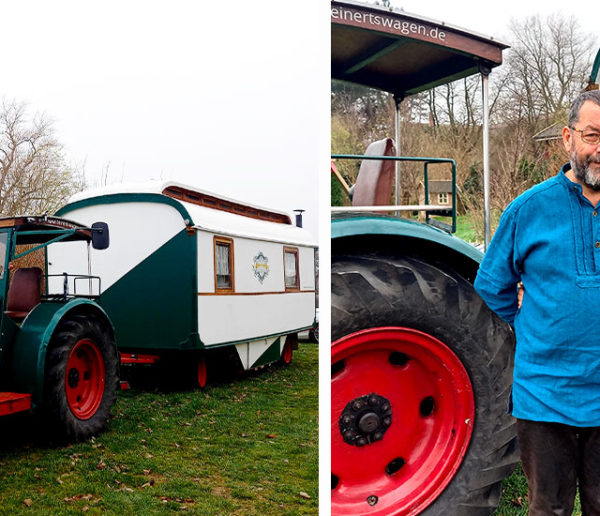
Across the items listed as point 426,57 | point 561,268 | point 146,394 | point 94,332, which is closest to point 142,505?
point 146,394

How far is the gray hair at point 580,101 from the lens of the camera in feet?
3.14

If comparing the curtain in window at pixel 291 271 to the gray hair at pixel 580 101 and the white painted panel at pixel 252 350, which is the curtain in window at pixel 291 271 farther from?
the gray hair at pixel 580 101

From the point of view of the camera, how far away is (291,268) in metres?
1.62

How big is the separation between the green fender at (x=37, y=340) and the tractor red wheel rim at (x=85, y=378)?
99mm

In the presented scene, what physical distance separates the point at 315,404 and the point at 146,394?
20.3 inches

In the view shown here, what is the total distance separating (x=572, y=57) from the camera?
3.65 ft

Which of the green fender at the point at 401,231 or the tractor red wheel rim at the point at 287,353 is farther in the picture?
the tractor red wheel rim at the point at 287,353

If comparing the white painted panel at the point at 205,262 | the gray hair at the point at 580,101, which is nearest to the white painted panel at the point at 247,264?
the white painted panel at the point at 205,262

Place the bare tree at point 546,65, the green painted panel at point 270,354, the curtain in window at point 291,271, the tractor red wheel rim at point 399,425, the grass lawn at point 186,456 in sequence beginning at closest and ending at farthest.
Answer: the bare tree at point 546,65 < the tractor red wheel rim at point 399,425 < the grass lawn at point 186,456 < the curtain in window at point 291,271 < the green painted panel at point 270,354

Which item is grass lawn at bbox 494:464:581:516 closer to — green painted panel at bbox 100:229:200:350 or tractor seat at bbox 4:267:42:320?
green painted panel at bbox 100:229:200:350

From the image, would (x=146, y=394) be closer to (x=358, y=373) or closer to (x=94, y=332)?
(x=94, y=332)

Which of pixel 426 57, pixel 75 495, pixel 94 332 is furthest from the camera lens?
pixel 94 332

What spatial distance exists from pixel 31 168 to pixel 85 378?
711 millimetres

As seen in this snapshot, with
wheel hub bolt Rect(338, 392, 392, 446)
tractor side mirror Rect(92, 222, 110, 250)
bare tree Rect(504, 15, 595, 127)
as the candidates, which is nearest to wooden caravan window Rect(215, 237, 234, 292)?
tractor side mirror Rect(92, 222, 110, 250)
